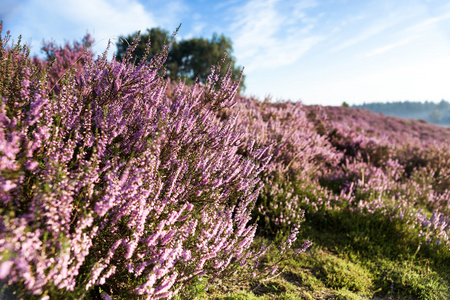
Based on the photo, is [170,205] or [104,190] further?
[170,205]

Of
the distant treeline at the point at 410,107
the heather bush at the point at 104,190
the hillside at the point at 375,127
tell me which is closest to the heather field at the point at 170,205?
the heather bush at the point at 104,190

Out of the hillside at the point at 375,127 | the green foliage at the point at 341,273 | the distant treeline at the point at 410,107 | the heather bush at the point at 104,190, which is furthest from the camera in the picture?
the distant treeline at the point at 410,107

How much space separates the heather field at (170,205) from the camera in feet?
4.32

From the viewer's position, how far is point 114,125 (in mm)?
2043

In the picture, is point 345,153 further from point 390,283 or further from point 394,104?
point 394,104

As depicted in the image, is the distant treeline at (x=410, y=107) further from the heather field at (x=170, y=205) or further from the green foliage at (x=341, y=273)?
the green foliage at (x=341, y=273)

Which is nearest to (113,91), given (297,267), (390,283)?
(297,267)

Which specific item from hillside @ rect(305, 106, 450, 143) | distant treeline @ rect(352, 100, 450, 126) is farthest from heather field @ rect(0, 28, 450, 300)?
distant treeline @ rect(352, 100, 450, 126)

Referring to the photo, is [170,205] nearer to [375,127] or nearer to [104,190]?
[104,190]

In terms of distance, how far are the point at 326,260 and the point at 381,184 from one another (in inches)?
126

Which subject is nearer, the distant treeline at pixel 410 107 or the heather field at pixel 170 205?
the heather field at pixel 170 205

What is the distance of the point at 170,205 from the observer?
2.08 m

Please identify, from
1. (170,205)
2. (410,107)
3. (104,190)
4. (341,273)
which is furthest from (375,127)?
(410,107)

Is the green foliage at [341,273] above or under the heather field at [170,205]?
under
